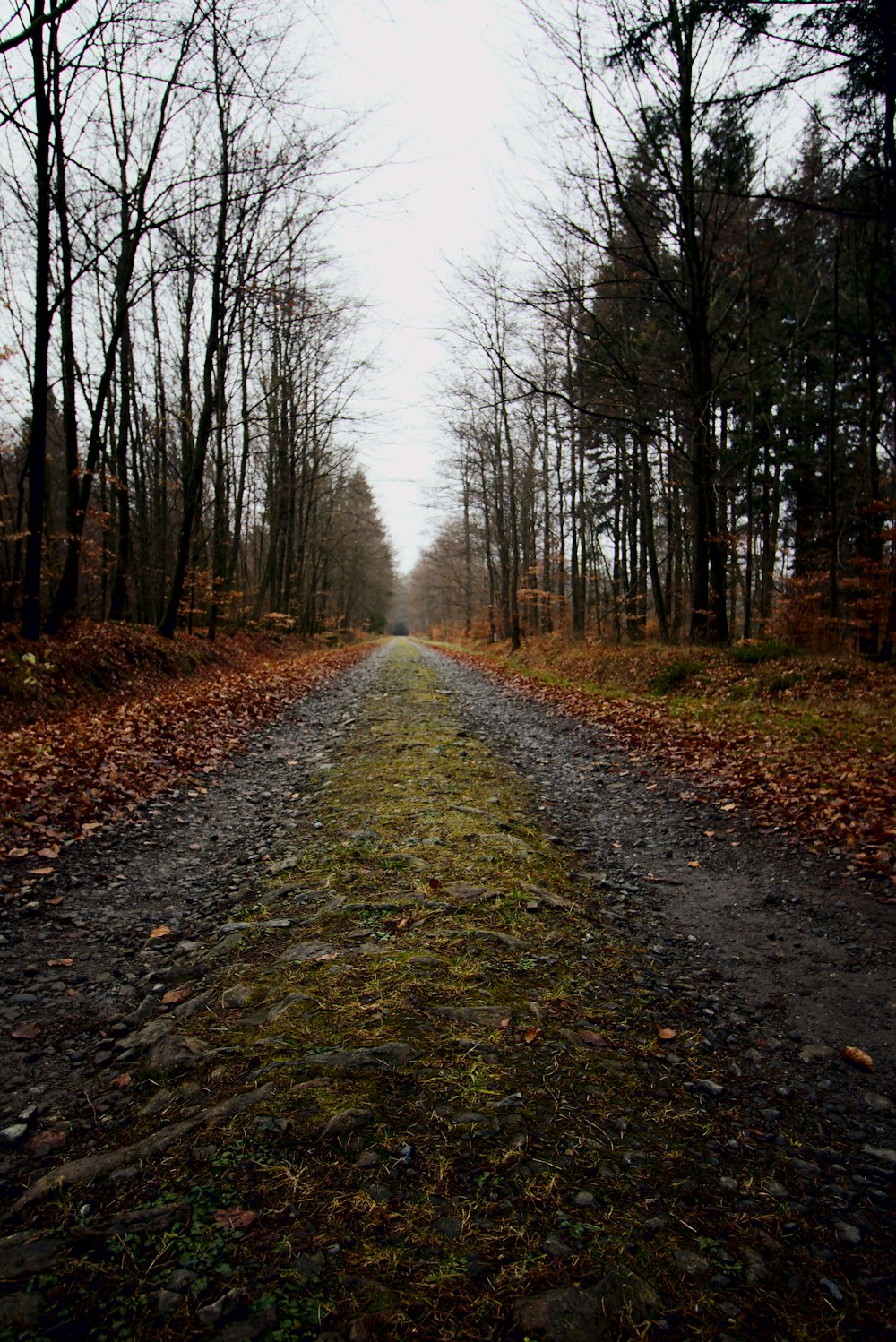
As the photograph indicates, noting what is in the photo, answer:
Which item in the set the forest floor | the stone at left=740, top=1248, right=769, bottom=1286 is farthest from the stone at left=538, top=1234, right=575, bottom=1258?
the stone at left=740, top=1248, right=769, bottom=1286

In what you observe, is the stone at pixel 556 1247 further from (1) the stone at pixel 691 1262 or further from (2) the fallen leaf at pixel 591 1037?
(2) the fallen leaf at pixel 591 1037

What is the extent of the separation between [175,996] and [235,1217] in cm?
158

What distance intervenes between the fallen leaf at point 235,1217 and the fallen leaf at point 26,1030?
66.0 inches

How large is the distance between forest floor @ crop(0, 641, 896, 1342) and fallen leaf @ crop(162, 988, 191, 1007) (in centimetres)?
1

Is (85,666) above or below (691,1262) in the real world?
above

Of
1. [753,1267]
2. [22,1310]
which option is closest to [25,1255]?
[22,1310]

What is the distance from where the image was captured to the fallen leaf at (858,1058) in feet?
9.30

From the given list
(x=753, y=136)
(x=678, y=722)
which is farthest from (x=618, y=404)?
(x=678, y=722)

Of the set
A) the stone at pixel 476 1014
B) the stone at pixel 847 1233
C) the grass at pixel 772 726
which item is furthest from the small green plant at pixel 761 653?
the stone at pixel 847 1233

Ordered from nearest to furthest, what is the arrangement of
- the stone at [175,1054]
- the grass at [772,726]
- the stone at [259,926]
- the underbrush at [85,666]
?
the stone at [175,1054], the stone at [259,926], the grass at [772,726], the underbrush at [85,666]

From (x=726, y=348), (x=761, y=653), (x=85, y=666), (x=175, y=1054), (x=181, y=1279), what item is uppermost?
(x=726, y=348)

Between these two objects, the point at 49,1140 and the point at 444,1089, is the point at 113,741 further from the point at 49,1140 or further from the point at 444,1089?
the point at 444,1089

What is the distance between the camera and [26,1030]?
3049 millimetres

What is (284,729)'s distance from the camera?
1066 centimetres
